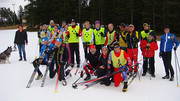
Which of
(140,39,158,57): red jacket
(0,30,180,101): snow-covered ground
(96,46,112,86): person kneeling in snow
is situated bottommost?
(0,30,180,101): snow-covered ground

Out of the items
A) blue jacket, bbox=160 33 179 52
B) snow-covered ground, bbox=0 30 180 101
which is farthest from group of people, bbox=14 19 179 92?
snow-covered ground, bbox=0 30 180 101

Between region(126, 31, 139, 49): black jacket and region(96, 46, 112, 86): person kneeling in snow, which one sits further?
region(126, 31, 139, 49): black jacket

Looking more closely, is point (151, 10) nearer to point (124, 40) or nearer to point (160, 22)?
point (160, 22)

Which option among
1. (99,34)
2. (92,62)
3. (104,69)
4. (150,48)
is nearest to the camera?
(104,69)

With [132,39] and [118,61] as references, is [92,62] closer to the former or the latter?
[118,61]

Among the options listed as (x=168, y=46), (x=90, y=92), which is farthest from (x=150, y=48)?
(x=90, y=92)

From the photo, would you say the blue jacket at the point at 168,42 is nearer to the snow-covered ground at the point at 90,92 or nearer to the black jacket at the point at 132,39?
the black jacket at the point at 132,39

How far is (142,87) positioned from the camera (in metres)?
4.64

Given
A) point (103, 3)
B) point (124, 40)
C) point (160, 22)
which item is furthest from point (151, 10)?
point (124, 40)

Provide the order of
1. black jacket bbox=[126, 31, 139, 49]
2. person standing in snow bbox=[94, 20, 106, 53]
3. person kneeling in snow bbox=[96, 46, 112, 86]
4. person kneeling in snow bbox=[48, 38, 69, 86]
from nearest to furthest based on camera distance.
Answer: person kneeling in snow bbox=[96, 46, 112, 86]
person kneeling in snow bbox=[48, 38, 69, 86]
black jacket bbox=[126, 31, 139, 49]
person standing in snow bbox=[94, 20, 106, 53]

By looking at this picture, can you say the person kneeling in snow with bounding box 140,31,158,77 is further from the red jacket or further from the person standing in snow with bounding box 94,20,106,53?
the person standing in snow with bounding box 94,20,106,53

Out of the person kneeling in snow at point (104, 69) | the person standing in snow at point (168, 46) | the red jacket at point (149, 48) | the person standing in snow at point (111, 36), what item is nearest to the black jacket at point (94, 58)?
the person kneeling in snow at point (104, 69)

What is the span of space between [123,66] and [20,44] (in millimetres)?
6192

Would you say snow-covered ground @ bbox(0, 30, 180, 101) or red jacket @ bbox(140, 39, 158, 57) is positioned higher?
red jacket @ bbox(140, 39, 158, 57)
